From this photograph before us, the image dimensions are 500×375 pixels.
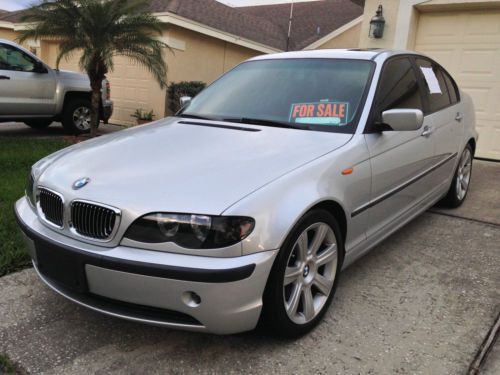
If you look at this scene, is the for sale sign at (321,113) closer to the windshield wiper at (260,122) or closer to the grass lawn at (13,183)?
the windshield wiper at (260,122)

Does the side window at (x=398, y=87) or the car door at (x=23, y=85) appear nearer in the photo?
the side window at (x=398, y=87)

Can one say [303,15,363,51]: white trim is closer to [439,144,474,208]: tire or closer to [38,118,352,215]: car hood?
[439,144,474,208]: tire

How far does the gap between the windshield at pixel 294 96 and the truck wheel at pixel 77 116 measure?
240 inches

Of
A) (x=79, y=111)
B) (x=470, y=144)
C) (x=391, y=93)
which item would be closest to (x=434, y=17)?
(x=470, y=144)

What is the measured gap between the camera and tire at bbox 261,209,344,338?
2211 mm

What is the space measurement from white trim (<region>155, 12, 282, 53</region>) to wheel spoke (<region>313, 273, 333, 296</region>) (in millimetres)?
9422

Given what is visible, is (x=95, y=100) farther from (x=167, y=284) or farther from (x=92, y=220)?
(x=167, y=284)

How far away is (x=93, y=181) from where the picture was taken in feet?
7.54

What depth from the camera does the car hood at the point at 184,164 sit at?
212 centimetres

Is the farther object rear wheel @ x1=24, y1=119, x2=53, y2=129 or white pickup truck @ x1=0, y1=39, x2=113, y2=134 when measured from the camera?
rear wheel @ x1=24, y1=119, x2=53, y2=129

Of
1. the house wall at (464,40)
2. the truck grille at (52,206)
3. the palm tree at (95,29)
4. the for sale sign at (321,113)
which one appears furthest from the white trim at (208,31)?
the truck grille at (52,206)

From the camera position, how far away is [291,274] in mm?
2330

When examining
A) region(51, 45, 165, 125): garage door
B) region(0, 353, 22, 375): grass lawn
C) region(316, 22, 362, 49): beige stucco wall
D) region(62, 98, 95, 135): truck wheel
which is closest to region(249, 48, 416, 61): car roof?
region(0, 353, 22, 375): grass lawn

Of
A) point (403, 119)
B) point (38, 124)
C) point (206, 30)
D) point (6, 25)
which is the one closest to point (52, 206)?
point (403, 119)
